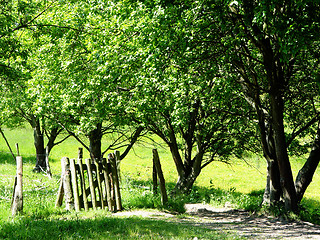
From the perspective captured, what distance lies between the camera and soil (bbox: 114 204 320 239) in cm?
886

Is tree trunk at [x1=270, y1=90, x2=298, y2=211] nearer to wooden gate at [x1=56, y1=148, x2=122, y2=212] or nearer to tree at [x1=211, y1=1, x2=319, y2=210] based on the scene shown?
tree at [x1=211, y1=1, x2=319, y2=210]

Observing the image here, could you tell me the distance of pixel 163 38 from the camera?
1078cm

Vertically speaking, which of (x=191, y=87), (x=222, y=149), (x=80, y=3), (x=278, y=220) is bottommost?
(x=278, y=220)

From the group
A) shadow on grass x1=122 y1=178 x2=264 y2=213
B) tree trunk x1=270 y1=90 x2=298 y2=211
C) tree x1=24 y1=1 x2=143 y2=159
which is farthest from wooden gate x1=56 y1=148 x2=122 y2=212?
tree trunk x1=270 y1=90 x2=298 y2=211

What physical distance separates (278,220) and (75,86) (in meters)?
9.98

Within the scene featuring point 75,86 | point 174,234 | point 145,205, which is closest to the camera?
point 174,234

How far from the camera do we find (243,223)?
10.8 m

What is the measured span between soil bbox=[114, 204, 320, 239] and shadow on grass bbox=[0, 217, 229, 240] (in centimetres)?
142

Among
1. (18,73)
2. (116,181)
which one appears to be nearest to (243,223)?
(116,181)

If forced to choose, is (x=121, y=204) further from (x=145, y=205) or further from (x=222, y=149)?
(x=222, y=149)

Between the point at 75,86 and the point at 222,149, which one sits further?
the point at 222,149

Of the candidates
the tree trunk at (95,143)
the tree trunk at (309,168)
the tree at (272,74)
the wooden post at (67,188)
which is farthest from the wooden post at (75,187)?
the tree trunk at (95,143)

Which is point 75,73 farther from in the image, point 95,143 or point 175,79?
point 95,143

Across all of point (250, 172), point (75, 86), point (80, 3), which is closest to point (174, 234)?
point (75, 86)
